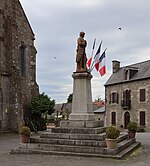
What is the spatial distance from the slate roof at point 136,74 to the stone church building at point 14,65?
1436cm

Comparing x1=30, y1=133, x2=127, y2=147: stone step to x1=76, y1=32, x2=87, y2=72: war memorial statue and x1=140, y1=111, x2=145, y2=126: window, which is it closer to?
x1=76, y1=32, x2=87, y2=72: war memorial statue

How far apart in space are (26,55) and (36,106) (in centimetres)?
480

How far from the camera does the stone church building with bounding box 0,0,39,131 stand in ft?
69.2

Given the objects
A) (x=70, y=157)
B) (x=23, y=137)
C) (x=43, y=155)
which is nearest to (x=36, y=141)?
(x=23, y=137)

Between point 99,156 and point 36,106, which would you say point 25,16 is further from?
point 99,156

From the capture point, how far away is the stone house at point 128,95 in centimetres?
3216

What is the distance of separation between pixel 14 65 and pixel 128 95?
57.9 feet

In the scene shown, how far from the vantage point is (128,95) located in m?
35.0

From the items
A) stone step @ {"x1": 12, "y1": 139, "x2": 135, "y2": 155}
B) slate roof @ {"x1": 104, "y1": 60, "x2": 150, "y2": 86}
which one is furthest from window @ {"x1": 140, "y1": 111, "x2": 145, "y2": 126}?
stone step @ {"x1": 12, "y1": 139, "x2": 135, "y2": 155}

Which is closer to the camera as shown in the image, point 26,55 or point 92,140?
point 92,140

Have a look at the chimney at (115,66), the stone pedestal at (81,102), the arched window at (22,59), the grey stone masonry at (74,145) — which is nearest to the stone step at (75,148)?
the grey stone masonry at (74,145)

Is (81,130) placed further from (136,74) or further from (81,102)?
(136,74)

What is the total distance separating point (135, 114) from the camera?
33.6 meters

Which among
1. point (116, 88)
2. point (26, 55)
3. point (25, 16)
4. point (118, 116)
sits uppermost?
point (25, 16)
